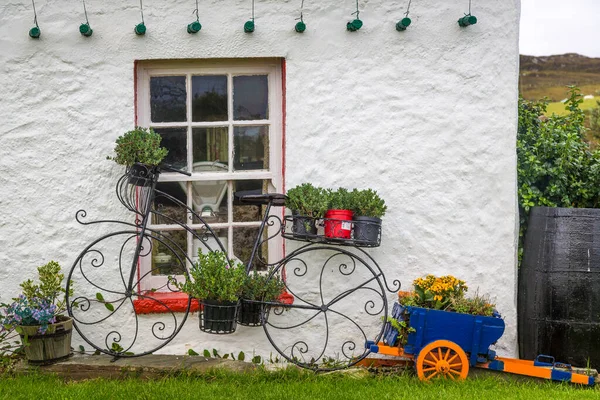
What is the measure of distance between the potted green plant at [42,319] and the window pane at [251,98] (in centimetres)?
168

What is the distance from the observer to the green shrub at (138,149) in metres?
4.64

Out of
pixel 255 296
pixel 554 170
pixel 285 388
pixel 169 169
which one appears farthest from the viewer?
pixel 554 170

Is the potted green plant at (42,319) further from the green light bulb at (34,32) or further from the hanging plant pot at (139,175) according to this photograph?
the green light bulb at (34,32)

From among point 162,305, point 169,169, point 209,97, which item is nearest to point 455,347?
point 162,305

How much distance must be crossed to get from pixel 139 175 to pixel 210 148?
0.67 meters

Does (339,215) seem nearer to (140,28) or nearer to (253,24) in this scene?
(253,24)

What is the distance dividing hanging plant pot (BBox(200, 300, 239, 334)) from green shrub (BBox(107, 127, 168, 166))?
39.7 inches

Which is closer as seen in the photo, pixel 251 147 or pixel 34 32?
pixel 34 32

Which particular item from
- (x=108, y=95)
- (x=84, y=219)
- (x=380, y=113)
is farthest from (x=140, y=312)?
(x=380, y=113)

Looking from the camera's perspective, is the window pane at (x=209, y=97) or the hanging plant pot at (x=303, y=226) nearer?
the hanging plant pot at (x=303, y=226)

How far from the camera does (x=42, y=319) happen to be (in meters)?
4.52

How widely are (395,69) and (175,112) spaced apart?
1.62m

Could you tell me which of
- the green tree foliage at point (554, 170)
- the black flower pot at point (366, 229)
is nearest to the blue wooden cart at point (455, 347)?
the black flower pot at point (366, 229)

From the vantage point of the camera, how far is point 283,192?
508cm
